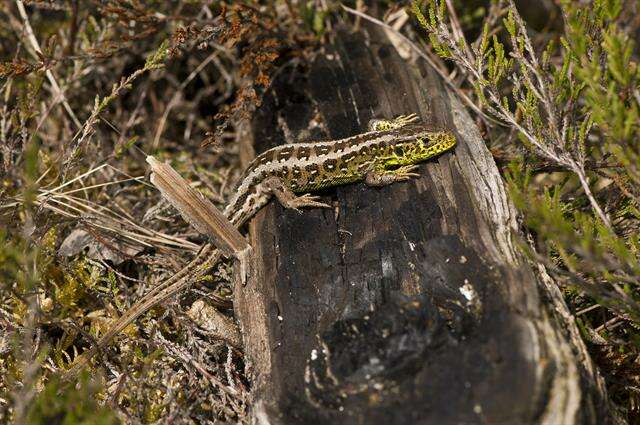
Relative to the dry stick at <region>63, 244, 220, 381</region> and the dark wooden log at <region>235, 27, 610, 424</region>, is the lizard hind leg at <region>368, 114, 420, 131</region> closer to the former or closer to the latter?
the dark wooden log at <region>235, 27, 610, 424</region>

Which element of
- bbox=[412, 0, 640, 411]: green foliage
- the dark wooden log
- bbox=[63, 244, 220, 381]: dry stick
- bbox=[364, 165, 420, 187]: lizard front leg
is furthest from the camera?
bbox=[364, 165, 420, 187]: lizard front leg

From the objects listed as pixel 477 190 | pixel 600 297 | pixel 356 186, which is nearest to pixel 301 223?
pixel 356 186

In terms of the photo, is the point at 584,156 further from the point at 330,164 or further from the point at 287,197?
the point at 287,197

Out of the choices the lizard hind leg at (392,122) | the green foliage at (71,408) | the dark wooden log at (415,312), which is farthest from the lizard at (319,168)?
the green foliage at (71,408)

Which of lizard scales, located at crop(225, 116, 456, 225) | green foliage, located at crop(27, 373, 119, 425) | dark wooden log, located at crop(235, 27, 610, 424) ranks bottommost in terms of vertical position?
dark wooden log, located at crop(235, 27, 610, 424)

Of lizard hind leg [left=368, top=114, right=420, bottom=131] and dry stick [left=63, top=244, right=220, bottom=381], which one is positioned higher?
dry stick [left=63, top=244, right=220, bottom=381]

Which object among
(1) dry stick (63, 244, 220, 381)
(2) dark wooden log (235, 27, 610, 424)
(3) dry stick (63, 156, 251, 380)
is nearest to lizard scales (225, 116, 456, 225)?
(2) dark wooden log (235, 27, 610, 424)
